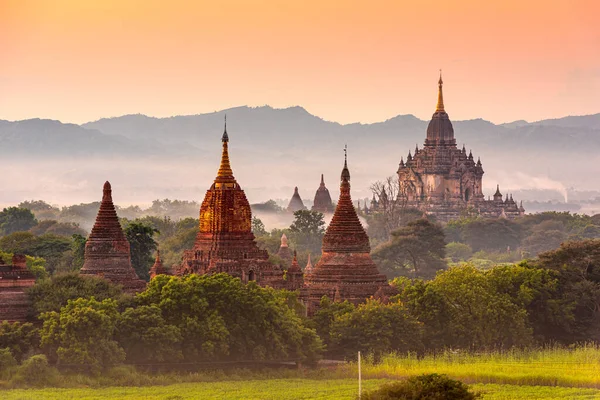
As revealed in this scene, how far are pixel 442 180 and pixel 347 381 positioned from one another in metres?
114

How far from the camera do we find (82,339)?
5334 centimetres

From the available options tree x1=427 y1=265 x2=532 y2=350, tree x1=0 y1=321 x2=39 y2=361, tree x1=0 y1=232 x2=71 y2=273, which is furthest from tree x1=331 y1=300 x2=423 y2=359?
tree x1=0 y1=232 x2=71 y2=273

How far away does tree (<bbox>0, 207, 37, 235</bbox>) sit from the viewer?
139 meters

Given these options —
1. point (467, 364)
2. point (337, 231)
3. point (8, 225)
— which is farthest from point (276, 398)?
point (8, 225)

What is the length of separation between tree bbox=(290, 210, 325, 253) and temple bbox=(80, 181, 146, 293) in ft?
220

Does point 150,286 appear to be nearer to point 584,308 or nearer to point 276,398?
point 276,398

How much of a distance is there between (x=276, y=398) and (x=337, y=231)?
1961 centimetres

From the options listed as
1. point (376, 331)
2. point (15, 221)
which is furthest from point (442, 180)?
point (376, 331)

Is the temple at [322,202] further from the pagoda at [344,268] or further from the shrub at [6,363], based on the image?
the shrub at [6,363]

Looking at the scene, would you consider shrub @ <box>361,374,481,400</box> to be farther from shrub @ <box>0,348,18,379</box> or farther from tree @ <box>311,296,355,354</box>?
tree @ <box>311,296,355,354</box>

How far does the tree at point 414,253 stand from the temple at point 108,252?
47763 mm

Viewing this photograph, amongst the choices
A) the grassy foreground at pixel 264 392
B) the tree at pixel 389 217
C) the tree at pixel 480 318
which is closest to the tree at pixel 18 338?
the grassy foreground at pixel 264 392

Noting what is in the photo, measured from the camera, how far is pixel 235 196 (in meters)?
69.8

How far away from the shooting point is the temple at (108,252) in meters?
64.5
